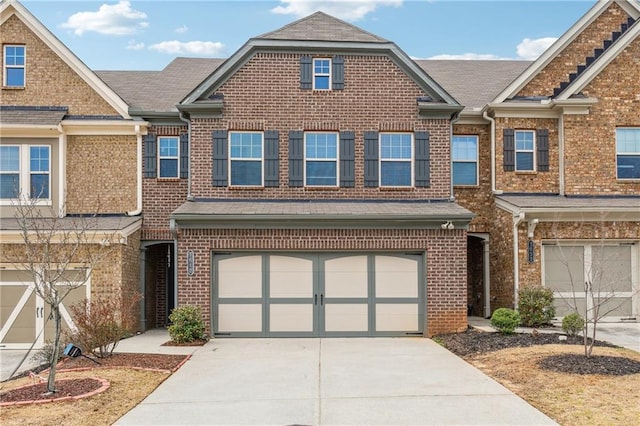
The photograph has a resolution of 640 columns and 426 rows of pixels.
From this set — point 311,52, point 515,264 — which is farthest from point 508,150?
point 311,52

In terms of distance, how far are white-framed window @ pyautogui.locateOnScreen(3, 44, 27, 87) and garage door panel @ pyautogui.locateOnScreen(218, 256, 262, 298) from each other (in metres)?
8.21

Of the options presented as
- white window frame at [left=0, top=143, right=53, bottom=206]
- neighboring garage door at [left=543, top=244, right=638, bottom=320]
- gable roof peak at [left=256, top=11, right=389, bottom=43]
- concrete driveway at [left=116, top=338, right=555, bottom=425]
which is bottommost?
concrete driveway at [left=116, top=338, right=555, bottom=425]

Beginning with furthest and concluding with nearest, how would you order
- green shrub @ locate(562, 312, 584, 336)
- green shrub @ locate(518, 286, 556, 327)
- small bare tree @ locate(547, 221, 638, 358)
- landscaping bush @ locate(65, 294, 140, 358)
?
1. small bare tree @ locate(547, 221, 638, 358)
2. green shrub @ locate(518, 286, 556, 327)
3. green shrub @ locate(562, 312, 584, 336)
4. landscaping bush @ locate(65, 294, 140, 358)

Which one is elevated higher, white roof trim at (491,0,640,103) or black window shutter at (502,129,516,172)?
white roof trim at (491,0,640,103)

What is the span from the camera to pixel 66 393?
9445mm

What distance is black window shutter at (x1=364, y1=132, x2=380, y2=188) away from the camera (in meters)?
17.0

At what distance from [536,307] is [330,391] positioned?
8492 millimetres

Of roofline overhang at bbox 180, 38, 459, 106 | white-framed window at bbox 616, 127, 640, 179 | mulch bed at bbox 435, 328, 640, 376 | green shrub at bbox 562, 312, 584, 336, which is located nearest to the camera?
mulch bed at bbox 435, 328, 640, 376

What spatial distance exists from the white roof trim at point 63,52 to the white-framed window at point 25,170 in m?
2.18

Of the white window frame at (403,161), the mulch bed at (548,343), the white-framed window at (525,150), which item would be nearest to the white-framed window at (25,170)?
the white window frame at (403,161)

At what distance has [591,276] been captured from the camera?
57.6ft

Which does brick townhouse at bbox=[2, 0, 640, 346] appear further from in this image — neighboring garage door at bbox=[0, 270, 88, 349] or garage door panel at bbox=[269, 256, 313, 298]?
neighboring garage door at bbox=[0, 270, 88, 349]

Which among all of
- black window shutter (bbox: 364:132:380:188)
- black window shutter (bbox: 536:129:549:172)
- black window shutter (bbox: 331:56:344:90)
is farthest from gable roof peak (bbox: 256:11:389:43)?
Answer: black window shutter (bbox: 536:129:549:172)

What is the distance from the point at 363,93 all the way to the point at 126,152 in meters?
6.90
